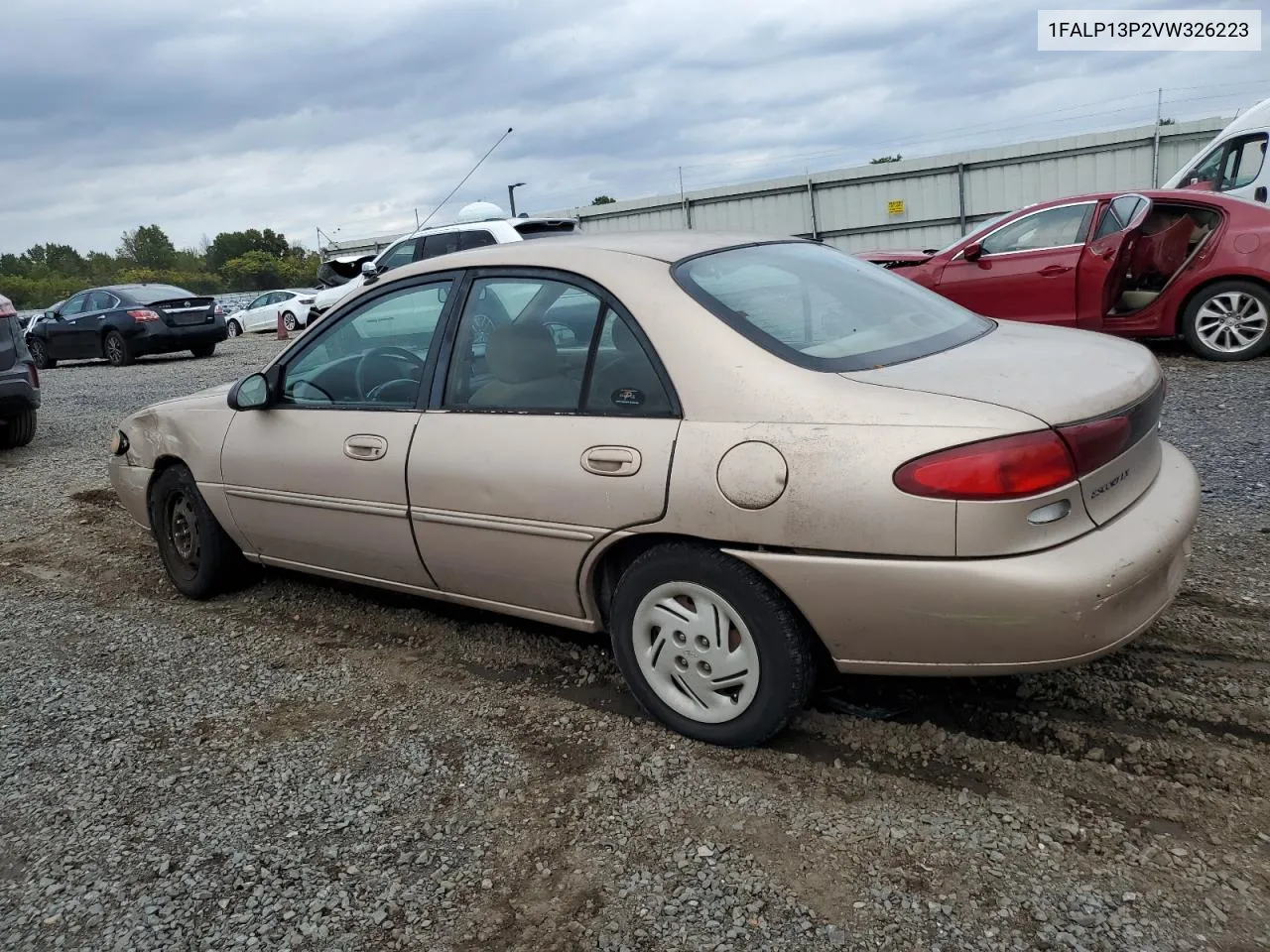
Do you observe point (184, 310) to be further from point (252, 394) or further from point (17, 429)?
point (252, 394)

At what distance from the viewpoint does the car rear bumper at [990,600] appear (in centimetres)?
247

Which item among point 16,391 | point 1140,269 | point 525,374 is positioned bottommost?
point 1140,269

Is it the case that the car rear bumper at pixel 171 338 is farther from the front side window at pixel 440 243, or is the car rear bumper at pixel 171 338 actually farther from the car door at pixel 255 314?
the car door at pixel 255 314

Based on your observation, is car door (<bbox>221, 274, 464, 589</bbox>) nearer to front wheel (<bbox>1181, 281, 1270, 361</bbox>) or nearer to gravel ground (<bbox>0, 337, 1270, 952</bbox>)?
gravel ground (<bbox>0, 337, 1270, 952</bbox>)

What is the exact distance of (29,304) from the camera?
45.9 m

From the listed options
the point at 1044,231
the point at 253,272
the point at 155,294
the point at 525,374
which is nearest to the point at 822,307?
the point at 525,374

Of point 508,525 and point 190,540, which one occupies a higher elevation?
point 508,525

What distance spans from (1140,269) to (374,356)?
761 centimetres

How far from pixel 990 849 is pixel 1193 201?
8.07 metres

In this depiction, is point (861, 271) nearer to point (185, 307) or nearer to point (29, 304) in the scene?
point (185, 307)

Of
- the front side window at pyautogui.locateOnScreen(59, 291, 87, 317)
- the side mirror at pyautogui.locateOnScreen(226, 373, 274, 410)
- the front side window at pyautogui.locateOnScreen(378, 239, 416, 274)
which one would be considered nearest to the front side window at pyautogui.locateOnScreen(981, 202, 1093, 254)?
the side mirror at pyautogui.locateOnScreen(226, 373, 274, 410)

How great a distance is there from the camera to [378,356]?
3.88 metres

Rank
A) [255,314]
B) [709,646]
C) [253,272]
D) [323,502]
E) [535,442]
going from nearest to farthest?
[709,646] < [535,442] < [323,502] < [255,314] < [253,272]

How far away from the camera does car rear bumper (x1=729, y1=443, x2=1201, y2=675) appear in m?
2.47
